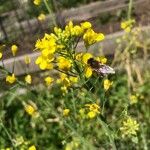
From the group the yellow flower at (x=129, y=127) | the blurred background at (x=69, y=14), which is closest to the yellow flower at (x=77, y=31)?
the yellow flower at (x=129, y=127)

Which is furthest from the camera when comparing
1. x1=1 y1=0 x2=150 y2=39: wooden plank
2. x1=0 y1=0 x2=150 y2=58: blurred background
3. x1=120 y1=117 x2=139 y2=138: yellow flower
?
x1=1 y1=0 x2=150 y2=39: wooden plank

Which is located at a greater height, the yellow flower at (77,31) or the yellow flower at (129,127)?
the yellow flower at (77,31)

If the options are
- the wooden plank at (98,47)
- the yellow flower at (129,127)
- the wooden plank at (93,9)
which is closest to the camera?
the yellow flower at (129,127)

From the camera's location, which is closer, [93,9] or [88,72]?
[88,72]

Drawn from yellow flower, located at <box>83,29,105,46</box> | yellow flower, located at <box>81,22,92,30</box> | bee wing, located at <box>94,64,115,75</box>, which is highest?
yellow flower, located at <box>81,22,92,30</box>

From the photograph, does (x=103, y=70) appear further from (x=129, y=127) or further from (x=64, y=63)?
(x=129, y=127)

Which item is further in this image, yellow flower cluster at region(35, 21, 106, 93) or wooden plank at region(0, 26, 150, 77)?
wooden plank at region(0, 26, 150, 77)

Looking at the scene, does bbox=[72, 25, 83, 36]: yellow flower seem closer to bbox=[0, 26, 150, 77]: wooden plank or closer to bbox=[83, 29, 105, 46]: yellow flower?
bbox=[83, 29, 105, 46]: yellow flower

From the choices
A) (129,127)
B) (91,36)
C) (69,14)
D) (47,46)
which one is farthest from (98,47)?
(47,46)

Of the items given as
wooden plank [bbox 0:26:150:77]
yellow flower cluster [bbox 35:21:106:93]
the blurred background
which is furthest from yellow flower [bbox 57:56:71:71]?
the blurred background

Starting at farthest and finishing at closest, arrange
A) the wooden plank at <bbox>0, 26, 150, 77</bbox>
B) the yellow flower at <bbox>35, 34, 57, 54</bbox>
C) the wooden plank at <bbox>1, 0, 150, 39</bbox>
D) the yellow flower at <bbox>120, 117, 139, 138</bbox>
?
the wooden plank at <bbox>1, 0, 150, 39</bbox> → the wooden plank at <bbox>0, 26, 150, 77</bbox> → the yellow flower at <bbox>120, 117, 139, 138</bbox> → the yellow flower at <bbox>35, 34, 57, 54</bbox>

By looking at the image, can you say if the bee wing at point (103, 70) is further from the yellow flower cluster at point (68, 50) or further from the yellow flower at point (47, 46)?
the yellow flower at point (47, 46)
